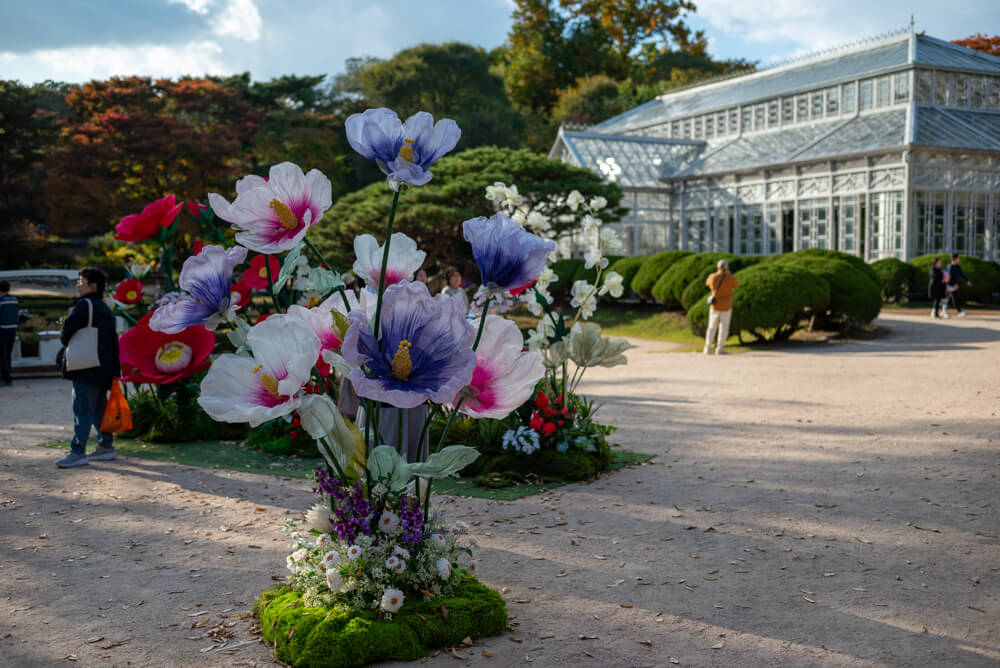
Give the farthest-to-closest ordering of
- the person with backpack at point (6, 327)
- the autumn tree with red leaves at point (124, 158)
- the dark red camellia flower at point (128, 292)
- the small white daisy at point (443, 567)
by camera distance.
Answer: the autumn tree with red leaves at point (124, 158) → the person with backpack at point (6, 327) → the dark red camellia flower at point (128, 292) → the small white daisy at point (443, 567)

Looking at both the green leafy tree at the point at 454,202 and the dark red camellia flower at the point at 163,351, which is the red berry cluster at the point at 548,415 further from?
the green leafy tree at the point at 454,202

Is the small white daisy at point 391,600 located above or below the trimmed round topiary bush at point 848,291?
below

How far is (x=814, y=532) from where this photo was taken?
528cm

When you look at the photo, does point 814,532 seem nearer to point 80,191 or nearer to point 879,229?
point 879,229

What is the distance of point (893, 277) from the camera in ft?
73.0

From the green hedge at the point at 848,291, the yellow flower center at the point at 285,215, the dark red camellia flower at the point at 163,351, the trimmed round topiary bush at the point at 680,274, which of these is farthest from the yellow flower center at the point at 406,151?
the trimmed round topiary bush at the point at 680,274

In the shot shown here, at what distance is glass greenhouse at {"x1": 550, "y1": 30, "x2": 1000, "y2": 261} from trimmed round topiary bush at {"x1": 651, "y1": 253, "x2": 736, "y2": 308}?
7833 mm

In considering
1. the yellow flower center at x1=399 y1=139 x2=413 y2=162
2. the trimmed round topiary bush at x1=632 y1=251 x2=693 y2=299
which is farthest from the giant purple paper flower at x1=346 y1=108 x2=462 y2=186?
the trimmed round topiary bush at x1=632 y1=251 x2=693 y2=299

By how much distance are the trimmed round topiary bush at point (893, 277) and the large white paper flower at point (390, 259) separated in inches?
843

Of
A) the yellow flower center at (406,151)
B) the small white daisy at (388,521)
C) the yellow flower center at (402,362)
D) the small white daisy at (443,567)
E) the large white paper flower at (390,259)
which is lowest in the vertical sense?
the small white daisy at (443,567)

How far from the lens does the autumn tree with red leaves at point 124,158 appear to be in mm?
26281

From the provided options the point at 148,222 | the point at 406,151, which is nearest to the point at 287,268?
the point at 406,151

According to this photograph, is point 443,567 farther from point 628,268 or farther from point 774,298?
point 628,268

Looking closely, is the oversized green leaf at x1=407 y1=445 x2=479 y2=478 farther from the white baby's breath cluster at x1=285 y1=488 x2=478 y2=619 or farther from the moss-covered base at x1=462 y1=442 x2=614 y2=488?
the moss-covered base at x1=462 y1=442 x2=614 y2=488
